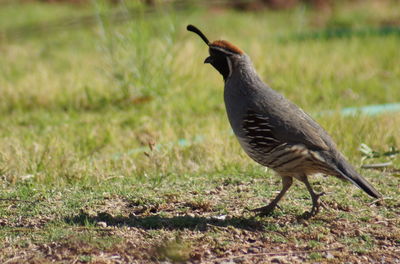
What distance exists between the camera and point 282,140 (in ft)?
12.5

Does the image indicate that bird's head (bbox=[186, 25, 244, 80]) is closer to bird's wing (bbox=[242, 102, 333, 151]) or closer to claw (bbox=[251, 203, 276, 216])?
bird's wing (bbox=[242, 102, 333, 151])

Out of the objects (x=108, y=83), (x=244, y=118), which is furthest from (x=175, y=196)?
(x=108, y=83)

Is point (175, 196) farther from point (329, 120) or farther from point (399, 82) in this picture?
point (399, 82)

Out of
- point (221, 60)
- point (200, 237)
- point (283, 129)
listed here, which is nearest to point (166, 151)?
point (221, 60)

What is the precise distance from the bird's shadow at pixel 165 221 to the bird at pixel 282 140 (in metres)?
0.16

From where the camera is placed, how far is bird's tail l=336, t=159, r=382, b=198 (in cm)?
371

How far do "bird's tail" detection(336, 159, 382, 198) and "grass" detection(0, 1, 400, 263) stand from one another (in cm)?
21

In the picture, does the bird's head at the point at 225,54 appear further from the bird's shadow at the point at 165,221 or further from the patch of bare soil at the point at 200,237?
the bird's shadow at the point at 165,221

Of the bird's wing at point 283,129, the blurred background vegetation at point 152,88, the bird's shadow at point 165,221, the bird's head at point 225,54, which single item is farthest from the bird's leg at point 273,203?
the blurred background vegetation at point 152,88

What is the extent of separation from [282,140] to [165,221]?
30.9 inches

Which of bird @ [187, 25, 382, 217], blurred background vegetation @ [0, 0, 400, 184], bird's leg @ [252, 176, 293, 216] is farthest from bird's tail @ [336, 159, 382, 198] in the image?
blurred background vegetation @ [0, 0, 400, 184]

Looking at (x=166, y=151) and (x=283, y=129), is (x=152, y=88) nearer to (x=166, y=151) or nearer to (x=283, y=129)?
(x=166, y=151)

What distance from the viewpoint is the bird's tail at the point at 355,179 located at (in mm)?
3713

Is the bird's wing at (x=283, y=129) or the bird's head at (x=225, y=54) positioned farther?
the bird's head at (x=225, y=54)
